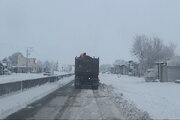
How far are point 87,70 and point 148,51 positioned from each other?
259 ft

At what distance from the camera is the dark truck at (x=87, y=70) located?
156 ft

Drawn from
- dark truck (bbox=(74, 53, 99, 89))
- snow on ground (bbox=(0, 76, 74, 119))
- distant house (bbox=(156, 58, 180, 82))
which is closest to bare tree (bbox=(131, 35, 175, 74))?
distant house (bbox=(156, 58, 180, 82))

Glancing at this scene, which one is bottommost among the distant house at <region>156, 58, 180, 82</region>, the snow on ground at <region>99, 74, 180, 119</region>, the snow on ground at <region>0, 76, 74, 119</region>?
the snow on ground at <region>99, 74, 180, 119</region>

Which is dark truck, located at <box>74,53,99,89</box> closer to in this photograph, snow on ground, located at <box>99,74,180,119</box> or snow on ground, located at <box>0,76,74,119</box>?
snow on ground, located at <box>99,74,180,119</box>

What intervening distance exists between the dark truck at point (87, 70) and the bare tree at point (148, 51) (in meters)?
73.5

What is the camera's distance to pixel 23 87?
38.0 meters

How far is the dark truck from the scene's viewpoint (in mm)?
47500

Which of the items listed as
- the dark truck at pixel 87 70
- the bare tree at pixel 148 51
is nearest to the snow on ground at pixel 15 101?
the dark truck at pixel 87 70

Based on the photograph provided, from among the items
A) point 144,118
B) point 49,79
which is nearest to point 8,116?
point 144,118

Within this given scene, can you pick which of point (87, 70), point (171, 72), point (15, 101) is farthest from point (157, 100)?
point (171, 72)

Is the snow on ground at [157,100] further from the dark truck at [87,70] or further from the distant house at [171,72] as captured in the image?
the distant house at [171,72]

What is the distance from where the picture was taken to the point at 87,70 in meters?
47.5

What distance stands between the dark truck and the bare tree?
73.5 meters

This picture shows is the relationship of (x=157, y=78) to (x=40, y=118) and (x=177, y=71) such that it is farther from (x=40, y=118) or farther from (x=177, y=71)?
(x=40, y=118)
